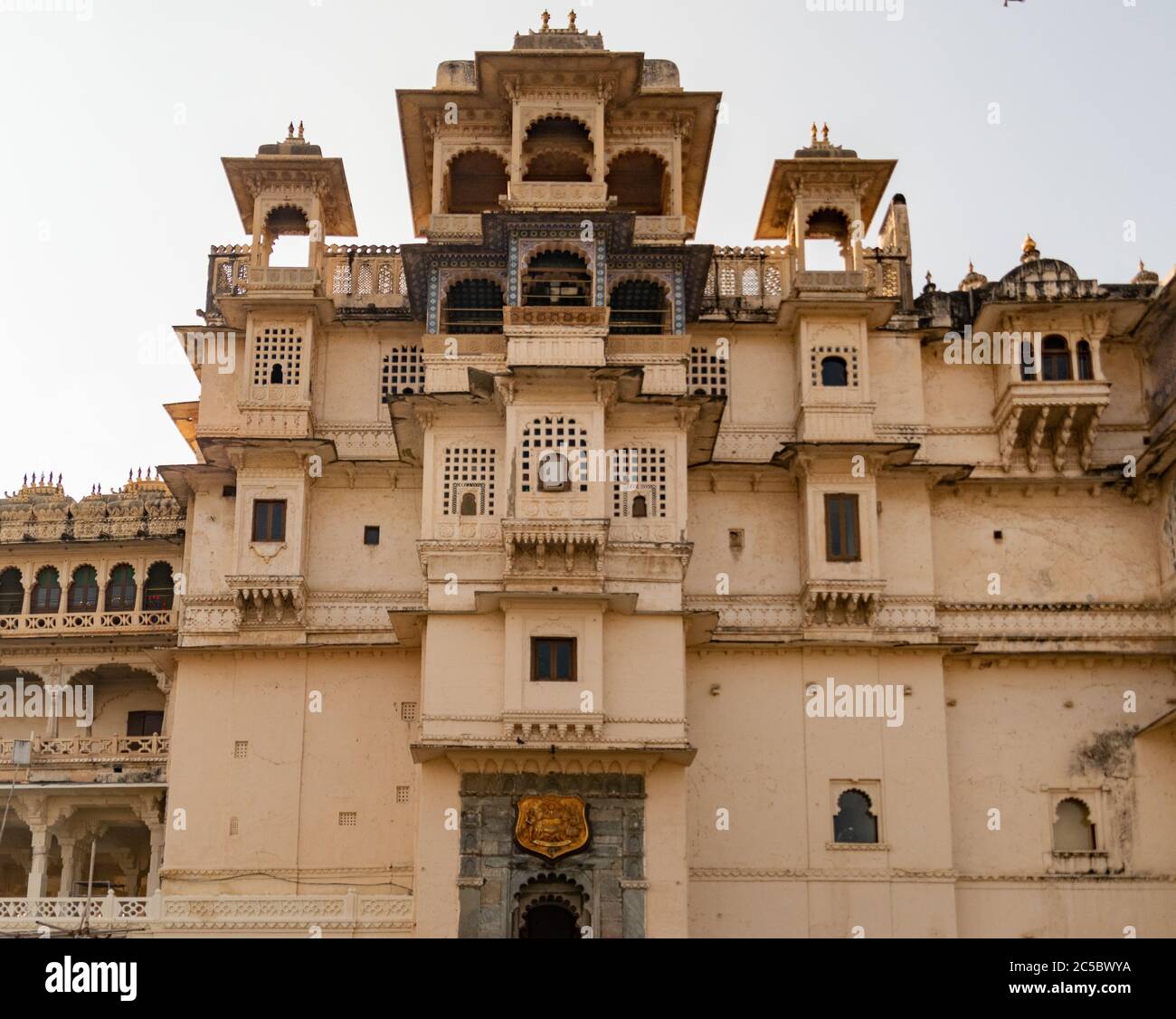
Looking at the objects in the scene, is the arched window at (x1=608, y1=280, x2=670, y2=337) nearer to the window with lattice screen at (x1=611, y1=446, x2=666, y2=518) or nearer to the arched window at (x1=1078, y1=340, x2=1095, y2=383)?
the window with lattice screen at (x1=611, y1=446, x2=666, y2=518)

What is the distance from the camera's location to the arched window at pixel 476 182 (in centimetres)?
3606

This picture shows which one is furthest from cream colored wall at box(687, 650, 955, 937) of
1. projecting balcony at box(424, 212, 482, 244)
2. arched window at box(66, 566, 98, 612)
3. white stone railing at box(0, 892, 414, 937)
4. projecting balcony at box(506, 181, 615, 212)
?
arched window at box(66, 566, 98, 612)

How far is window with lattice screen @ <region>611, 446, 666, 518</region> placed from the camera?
30516mm

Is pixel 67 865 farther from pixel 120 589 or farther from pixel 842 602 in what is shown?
pixel 842 602

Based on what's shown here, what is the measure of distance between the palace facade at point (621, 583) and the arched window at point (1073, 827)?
57mm

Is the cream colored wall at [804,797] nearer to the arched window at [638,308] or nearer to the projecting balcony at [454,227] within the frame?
the arched window at [638,308]

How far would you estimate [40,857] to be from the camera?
33625mm

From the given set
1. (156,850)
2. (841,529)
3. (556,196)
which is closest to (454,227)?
(556,196)

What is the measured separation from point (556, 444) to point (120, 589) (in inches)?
492

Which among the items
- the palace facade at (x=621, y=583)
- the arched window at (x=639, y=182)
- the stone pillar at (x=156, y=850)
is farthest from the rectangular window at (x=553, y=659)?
the arched window at (x=639, y=182)
